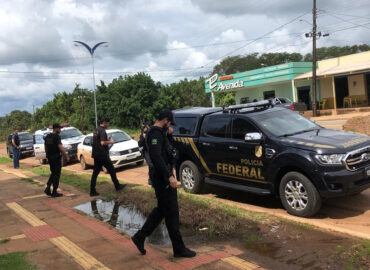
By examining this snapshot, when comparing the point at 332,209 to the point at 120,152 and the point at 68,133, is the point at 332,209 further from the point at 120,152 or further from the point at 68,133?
the point at 68,133

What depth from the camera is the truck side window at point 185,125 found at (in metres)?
8.20

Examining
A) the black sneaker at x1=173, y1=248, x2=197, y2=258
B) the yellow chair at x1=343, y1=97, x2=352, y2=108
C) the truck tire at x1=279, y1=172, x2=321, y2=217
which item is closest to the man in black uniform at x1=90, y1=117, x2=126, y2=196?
the truck tire at x1=279, y1=172, x2=321, y2=217

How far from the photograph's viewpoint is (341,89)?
31109 mm

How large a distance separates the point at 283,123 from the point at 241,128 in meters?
0.77

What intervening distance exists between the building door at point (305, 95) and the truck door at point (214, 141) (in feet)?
89.8

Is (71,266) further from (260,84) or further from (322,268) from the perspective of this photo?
(260,84)

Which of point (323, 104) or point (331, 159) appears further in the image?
point (323, 104)

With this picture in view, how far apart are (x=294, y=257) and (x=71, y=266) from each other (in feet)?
8.68

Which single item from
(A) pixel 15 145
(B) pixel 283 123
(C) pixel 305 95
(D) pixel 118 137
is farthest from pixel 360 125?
(C) pixel 305 95

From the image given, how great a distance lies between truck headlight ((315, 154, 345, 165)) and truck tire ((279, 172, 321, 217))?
38 cm

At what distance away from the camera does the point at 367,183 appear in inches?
225

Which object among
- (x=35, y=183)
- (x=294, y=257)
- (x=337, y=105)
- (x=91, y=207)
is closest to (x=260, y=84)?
(x=337, y=105)

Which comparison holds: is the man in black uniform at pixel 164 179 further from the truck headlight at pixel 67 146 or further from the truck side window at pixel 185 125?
the truck headlight at pixel 67 146

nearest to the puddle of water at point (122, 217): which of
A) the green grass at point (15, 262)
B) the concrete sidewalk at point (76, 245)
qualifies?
the concrete sidewalk at point (76, 245)
